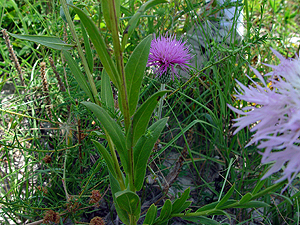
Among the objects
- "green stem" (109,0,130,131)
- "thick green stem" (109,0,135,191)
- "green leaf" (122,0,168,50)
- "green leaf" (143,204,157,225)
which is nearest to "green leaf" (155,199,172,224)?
"green leaf" (143,204,157,225)

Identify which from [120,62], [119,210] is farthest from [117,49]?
[119,210]

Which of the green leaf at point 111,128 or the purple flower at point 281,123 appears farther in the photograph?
the green leaf at point 111,128

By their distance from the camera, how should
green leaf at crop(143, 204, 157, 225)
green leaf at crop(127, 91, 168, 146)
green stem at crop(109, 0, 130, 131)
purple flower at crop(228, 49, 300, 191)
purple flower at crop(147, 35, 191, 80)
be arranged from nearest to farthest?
purple flower at crop(228, 49, 300, 191) < green stem at crop(109, 0, 130, 131) < green leaf at crop(127, 91, 168, 146) < green leaf at crop(143, 204, 157, 225) < purple flower at crop(147, 35, 191, 80)

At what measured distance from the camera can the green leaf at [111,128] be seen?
630 mm

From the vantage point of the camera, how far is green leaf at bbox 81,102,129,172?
2.07 feet

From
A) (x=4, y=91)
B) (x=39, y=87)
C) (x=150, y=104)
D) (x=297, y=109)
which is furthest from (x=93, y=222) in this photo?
(x=4, y=91)

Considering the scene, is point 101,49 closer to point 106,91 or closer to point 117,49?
point 117,49

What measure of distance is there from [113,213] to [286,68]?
0.92m

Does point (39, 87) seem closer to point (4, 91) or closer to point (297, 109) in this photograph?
point (4, 91)

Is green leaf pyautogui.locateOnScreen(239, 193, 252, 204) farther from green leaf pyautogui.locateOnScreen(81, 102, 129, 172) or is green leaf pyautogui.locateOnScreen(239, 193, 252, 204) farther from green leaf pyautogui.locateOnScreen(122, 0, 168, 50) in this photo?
green leaf pyautogui.locateOnScreen(122, 0, 168, 50)

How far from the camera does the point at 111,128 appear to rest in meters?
0.67

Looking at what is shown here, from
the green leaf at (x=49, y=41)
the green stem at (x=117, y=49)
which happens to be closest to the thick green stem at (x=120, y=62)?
the green stem at (x=117, y=49)

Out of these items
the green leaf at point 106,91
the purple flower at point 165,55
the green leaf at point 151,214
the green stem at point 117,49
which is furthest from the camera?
the purple flower at point 165,55

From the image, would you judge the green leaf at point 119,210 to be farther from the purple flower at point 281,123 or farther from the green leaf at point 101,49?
the purple flower at point 281,123
